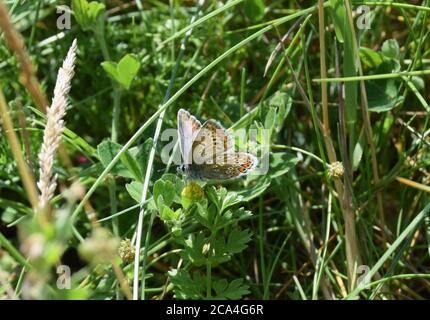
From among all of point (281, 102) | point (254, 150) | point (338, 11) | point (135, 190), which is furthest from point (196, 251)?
point (338, 11)

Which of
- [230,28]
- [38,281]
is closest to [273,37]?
[230,28]

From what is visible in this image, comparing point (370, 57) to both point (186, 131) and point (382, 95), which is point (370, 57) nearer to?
point (382, 95)

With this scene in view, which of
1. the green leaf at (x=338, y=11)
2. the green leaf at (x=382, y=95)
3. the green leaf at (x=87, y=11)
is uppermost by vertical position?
the green leaf at (x=87, y=11)

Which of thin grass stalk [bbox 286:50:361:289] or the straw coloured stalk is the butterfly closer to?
thin grass stalk [bbox 286:50:361:289]

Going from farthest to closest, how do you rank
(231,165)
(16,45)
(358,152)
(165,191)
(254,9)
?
(254,9) < (358,152) < (231,165) < (165,191) < (16,45)

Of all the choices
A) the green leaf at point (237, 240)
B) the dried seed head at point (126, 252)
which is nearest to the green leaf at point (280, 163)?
the green leaf at point (237, 240)

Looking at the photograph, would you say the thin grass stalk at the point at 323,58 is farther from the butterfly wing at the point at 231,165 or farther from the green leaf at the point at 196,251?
the green leaf at the point at 196,251
